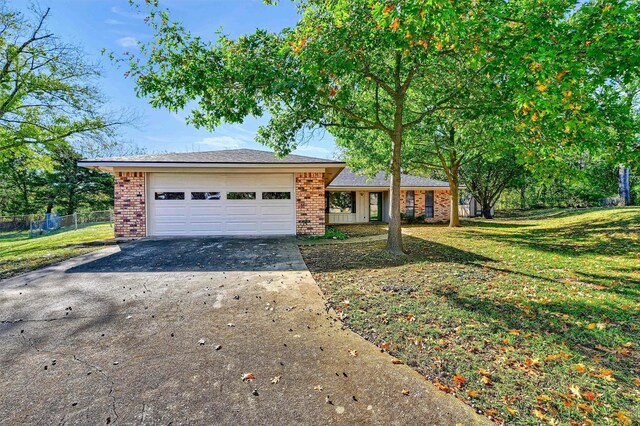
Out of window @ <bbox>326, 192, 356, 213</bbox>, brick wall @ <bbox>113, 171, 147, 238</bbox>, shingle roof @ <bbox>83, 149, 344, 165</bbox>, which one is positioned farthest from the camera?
window @ <bbox>326, 192, 356, 213</bbox>

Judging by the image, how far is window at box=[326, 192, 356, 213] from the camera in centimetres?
1981

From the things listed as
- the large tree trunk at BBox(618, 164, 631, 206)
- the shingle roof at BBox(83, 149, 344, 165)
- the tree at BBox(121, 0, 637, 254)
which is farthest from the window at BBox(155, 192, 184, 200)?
the large tree trunk at BBox(618, 164, 631, 206)

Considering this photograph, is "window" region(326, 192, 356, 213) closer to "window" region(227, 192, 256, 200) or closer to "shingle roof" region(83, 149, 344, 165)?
"shingle roof" region(83, 149, 344, 165)

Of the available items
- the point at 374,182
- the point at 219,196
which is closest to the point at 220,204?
Result: the point at 219,196

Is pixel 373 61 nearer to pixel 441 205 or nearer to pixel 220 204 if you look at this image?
pixel 220 204

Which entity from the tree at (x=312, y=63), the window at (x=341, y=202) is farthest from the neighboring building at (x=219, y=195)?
the window at (x=341, y=202)

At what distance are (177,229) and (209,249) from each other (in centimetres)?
322

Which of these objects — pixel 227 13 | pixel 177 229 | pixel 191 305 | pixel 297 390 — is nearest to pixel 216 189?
pixel 177 229

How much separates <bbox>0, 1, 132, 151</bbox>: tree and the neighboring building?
5408 mm

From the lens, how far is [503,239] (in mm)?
11164

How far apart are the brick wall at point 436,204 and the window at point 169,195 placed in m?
13.6

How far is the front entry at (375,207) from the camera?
20945 millimetres

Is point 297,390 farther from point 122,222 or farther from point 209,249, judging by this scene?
point 122,222

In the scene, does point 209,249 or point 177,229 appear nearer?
point 209,249
